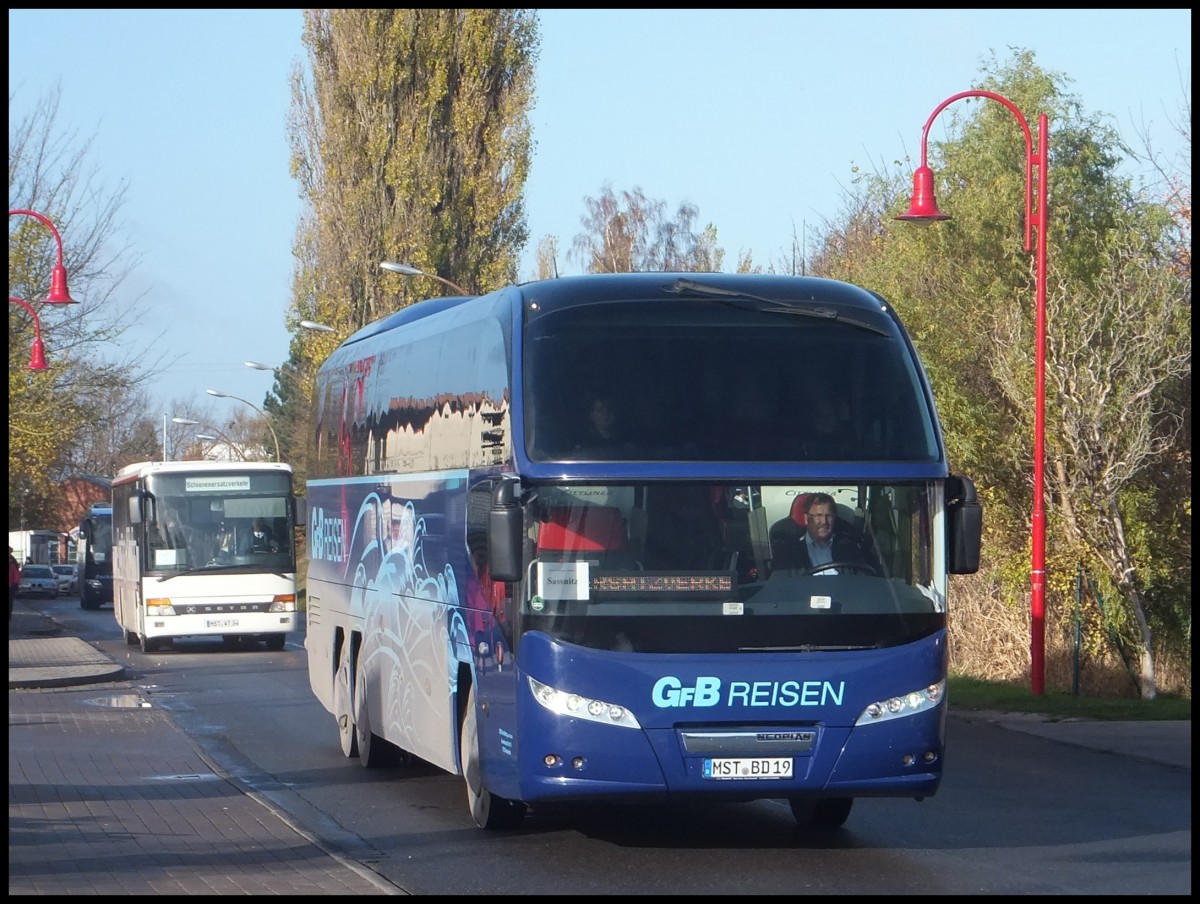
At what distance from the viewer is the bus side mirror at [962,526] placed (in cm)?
980

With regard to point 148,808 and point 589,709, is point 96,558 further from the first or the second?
point 589,709

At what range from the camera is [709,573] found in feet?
31.2

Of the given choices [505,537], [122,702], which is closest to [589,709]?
[505,537]

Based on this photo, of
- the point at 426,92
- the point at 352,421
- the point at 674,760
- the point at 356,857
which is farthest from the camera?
the point at 426,92

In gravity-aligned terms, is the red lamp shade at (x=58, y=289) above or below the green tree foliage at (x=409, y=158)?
below

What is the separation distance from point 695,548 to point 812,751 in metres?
1.24

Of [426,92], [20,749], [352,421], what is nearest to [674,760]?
[352,421]

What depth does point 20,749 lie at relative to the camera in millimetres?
15984

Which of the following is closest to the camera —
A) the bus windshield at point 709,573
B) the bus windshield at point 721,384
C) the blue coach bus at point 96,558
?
the bus windshield at point 709,573

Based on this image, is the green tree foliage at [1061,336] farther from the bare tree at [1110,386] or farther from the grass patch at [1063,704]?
the grass patch at [1063,704]

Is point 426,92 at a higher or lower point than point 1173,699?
higher

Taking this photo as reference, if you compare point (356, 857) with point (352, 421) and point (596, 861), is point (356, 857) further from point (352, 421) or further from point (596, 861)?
point (352, 421)

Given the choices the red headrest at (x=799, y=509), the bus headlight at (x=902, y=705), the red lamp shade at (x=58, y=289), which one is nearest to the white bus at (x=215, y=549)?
the red lamp shade at (x=58, y=289)

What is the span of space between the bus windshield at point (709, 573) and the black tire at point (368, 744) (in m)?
5.13
